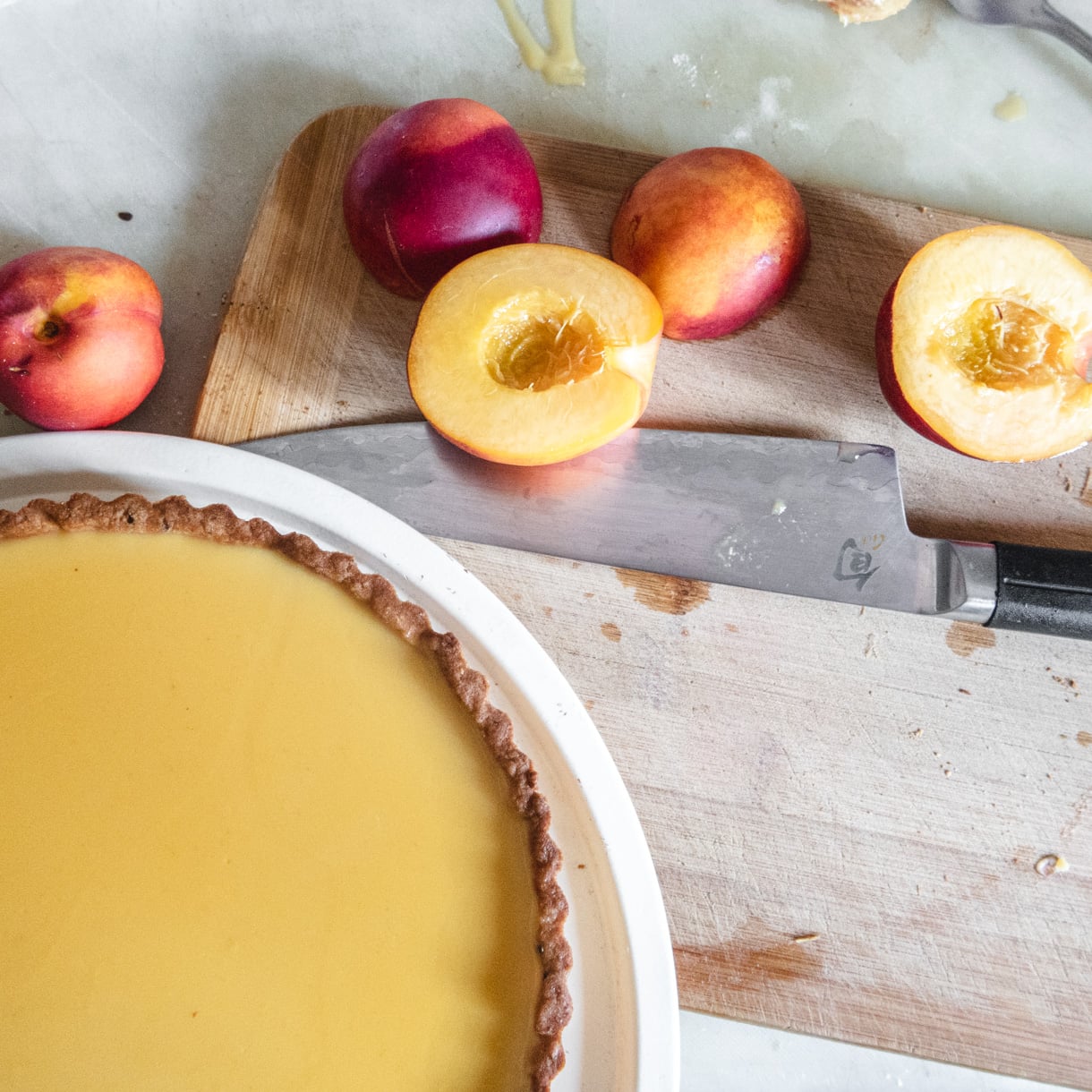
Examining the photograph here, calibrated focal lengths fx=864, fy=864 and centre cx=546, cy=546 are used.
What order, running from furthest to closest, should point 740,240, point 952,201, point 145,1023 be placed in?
point 952,201 → point 740,240 → point 145,1023

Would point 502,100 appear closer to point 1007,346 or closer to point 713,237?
point 713,237

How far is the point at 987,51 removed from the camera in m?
1.91

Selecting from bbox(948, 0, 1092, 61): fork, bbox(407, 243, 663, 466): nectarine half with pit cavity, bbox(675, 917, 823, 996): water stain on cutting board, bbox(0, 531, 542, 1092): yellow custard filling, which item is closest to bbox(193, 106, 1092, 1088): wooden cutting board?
bbox(675, 917, 823, 996): water stain on cutting board

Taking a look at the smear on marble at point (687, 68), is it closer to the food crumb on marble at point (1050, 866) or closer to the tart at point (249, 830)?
the tart at point (249, 830)

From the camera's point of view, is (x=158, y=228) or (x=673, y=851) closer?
(x=673, y=851)

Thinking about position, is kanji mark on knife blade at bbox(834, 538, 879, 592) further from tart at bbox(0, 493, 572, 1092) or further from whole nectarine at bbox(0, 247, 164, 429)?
whole nectarine at bbox(0, 247, 164, 429)

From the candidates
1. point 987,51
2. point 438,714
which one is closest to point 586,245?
point 438,714

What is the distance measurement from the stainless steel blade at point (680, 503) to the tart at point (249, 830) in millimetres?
254

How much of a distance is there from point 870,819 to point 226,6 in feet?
6.82

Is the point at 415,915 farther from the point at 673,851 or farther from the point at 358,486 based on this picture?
the point at 358,486

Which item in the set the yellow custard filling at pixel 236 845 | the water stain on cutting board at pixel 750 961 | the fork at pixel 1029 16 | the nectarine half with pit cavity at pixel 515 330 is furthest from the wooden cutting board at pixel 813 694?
the fork at pixel 1029 16

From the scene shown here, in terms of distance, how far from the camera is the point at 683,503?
153 cm

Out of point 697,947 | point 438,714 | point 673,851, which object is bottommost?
point 697,947

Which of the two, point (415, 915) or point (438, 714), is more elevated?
point (438, 714)
